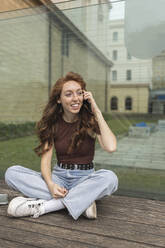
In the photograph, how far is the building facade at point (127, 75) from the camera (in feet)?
8.21

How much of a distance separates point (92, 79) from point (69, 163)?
1253 millimetres

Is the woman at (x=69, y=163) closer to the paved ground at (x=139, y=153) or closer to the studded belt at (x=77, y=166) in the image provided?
the studded belt at (x=77, y=166)

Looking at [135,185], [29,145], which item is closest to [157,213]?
[135,185]

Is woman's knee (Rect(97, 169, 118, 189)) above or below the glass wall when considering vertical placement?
below

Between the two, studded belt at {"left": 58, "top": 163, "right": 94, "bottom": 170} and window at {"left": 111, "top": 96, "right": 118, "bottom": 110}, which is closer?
studded belt at {"left": 58, "top": 163, "right": 94, "bottom": 170}

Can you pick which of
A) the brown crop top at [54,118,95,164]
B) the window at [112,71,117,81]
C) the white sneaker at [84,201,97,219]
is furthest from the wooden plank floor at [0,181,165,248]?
the window at [112,71,117,81]

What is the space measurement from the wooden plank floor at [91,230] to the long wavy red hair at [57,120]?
1.73 feet

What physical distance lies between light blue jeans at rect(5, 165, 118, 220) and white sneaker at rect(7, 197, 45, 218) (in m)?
0.09

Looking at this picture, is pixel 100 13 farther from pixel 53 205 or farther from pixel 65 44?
pixel 53 205

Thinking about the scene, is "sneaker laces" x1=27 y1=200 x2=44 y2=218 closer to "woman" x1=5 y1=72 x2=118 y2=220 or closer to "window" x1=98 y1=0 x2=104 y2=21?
"woman" x1=5 y1=72 x2=118 y2=220

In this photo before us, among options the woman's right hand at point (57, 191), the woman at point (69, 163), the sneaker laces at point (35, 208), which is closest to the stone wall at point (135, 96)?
the woman at point (69, 163)

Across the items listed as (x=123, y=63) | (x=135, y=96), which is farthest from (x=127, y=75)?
(x=135, y=96)

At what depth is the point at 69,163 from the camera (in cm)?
188

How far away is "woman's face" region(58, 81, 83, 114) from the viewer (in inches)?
72.0
